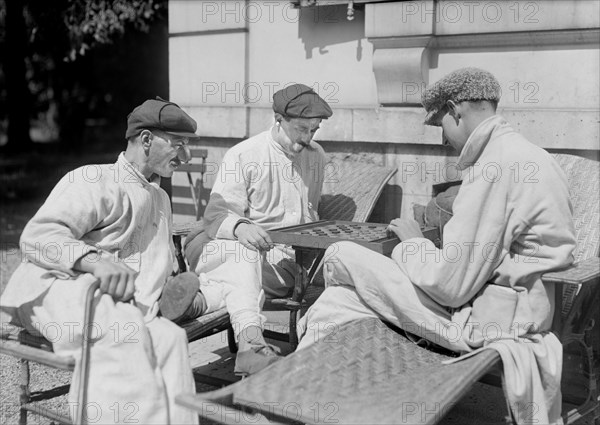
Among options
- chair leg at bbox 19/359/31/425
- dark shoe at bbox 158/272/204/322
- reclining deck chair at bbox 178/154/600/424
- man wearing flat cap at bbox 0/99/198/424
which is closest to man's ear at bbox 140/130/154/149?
man wearing flat cap at bbox 0/99/198/424

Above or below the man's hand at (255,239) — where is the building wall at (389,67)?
above

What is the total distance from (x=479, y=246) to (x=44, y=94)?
21284 millimetres

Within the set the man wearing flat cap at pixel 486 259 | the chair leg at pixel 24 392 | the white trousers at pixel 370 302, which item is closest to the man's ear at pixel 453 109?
the man wearing flat cap at pixel 486 259

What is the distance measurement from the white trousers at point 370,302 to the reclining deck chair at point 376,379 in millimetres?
82

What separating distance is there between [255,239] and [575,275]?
167 cm

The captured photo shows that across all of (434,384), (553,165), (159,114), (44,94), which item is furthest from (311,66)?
(44,94)

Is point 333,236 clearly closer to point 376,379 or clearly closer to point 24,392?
point 376,379

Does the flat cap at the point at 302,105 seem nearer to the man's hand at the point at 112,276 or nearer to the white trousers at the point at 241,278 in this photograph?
the white trousers at the point at 241,278

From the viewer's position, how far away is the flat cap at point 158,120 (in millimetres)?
3836

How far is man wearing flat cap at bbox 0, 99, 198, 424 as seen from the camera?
3.21m

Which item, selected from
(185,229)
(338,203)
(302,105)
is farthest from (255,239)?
(338,203)

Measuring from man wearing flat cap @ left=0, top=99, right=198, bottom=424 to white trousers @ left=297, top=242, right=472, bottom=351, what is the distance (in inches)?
27.4

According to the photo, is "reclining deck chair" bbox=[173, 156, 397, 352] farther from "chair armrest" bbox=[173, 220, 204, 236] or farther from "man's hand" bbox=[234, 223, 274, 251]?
"man's hand" bbox=[234, 223, 274, 251]

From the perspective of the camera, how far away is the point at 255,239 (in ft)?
14.0
